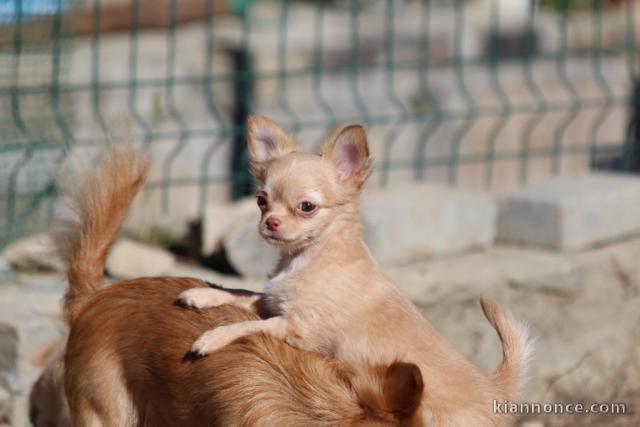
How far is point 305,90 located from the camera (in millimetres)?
9664

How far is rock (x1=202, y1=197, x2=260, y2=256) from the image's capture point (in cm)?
575

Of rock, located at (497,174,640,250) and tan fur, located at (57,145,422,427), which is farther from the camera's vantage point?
rock, located at (497,174,640,250)

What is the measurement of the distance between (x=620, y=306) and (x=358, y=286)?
305 centimetres

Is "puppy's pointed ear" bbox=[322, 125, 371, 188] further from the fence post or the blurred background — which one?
the fence post

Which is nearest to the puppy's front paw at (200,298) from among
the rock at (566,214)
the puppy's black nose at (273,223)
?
the puppy's black nose at (273,223)

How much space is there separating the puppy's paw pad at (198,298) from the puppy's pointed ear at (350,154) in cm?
54

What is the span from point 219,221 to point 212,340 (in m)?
2.53

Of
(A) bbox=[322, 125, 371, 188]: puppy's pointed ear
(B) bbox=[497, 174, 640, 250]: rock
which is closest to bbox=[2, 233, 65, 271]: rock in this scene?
(A) bbox=[322, 125, 371, 188]: puppy's pointed ear

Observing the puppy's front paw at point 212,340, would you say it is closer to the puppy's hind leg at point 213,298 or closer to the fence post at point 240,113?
the puppy's hind leg at point 213,298

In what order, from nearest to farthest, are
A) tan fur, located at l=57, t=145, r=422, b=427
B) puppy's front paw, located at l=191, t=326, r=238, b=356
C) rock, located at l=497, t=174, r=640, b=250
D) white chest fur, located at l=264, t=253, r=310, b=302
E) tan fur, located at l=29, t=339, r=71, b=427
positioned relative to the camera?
tan fur, located at l=57, t=145, r=422, b=427
puppy's front paw, located at l=191, t=326, r=238, b=356
white chest fur, located at l=264, t=253, r=310, b=302
tan fur, located at l=29, t=339, r=71, b=427
rock, located at l=497, t=174, r=640, b=250

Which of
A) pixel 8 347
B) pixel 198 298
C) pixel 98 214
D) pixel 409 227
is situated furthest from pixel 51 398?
pixel 409 227

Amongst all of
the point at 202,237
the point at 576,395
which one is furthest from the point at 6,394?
the point at 576,395

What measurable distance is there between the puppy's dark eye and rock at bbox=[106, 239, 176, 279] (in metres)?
2.02

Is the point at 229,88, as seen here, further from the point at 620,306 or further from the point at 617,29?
the point at 617,29
